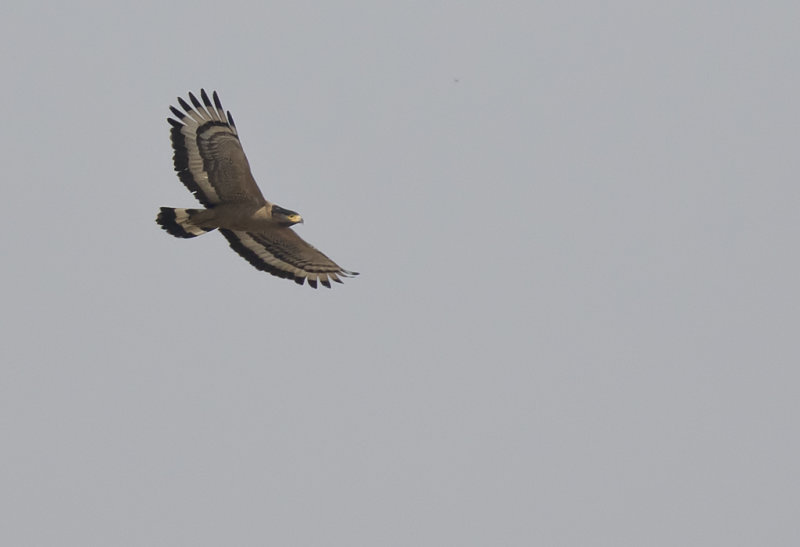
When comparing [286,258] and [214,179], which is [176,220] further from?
[286,258]

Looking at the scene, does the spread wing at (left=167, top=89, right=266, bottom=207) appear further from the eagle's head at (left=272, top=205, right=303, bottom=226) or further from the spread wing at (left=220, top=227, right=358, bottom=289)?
the spread wing at (left=220, top=227, right=358, bottom=289)

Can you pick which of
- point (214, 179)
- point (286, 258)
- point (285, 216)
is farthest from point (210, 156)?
point (286, 258)

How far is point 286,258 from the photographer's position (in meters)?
26.3

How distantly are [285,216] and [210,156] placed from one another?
1.60 m

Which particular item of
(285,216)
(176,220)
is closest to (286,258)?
(285,216)

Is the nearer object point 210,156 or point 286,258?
point 210,156

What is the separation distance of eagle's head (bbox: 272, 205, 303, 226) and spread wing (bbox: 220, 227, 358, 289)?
111 centimetres

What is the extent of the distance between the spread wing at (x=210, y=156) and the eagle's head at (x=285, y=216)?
0.33m

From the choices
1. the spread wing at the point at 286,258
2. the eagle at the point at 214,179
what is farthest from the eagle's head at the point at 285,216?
the spread wing at the point at 286,258

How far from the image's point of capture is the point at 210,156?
80.4 ft

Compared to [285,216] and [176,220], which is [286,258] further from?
[176,220]

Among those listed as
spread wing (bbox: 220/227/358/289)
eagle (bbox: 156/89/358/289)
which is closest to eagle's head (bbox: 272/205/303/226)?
eagle (bbox: 156/89/358/289)

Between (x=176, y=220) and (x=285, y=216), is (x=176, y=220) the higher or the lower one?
the lower one

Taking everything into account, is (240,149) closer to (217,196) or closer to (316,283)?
(217,196)
